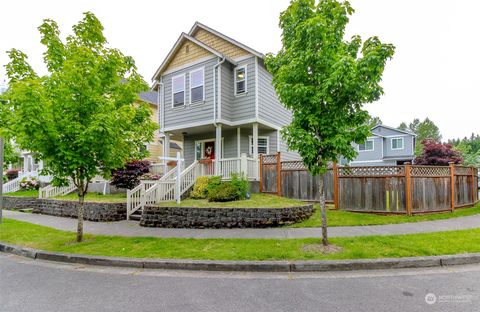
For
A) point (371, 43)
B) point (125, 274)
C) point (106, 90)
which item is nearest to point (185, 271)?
point (125, 274)

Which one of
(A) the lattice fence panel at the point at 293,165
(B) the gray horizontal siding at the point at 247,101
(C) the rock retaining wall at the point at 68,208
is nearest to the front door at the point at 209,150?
(B) the gray horizontal siding at the point at 247,101

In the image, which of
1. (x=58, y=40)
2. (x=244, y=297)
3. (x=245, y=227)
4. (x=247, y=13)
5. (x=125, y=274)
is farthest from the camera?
(x=247, y=13)

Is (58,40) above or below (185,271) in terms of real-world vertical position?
above

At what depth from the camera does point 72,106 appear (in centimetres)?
625

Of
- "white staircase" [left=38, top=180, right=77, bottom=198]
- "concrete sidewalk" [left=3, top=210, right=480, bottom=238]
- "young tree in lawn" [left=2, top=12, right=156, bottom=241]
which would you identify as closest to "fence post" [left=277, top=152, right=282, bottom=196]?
"concrete sidewalk" [left=3, top=210, right=480, bottom=238]

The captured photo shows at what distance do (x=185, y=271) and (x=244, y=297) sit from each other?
63.5 inches

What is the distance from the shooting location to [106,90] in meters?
7.29

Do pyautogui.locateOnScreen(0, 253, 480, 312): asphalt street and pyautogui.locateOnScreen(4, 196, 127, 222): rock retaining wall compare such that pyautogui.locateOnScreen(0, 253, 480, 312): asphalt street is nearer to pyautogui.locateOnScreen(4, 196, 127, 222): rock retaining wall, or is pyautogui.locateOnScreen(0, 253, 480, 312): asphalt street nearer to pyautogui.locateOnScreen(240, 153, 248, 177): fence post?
pyautogui.locateOnScreen(4, 196, 127, 222): rock retaining wall

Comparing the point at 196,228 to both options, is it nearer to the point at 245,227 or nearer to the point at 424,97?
the point at 245,227

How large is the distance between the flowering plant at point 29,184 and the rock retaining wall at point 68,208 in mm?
3681

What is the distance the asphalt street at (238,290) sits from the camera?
3.38 m

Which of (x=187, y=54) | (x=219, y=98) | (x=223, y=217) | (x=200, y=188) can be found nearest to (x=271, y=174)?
(x=200, y=188)

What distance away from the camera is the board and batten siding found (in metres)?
12.9

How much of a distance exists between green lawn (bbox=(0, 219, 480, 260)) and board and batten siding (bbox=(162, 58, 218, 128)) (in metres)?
7.74
